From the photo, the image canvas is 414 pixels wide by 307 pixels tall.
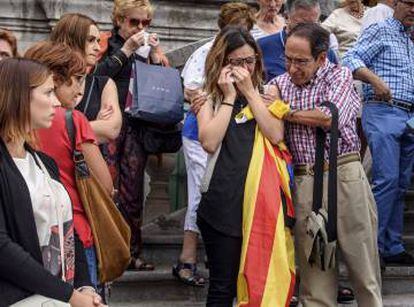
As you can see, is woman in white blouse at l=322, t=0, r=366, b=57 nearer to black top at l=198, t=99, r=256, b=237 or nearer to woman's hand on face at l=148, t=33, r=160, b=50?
woman's hand on face at l=148, t=33, r=160, b=50

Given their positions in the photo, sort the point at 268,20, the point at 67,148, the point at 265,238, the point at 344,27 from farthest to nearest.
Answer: the point at 344,27 < the point at 268,20 < the point at 265,238 < the point at 67,148

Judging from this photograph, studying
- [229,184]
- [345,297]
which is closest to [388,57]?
[345,297]

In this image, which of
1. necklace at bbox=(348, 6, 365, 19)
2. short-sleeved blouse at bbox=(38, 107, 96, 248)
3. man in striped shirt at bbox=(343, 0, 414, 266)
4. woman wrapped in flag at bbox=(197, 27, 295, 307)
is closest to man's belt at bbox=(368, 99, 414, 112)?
man in striped shirt at bbox=(343, 0, 414, 266)

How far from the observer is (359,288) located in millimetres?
4898

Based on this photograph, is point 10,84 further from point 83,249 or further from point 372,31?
point 372,31

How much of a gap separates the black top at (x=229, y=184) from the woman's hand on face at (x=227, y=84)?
0.15 m

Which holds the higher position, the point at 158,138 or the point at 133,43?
the point at 133,43

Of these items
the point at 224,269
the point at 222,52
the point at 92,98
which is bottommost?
the point at 224,269

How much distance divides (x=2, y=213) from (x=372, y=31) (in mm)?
3586

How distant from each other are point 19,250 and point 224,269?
1.68 metres

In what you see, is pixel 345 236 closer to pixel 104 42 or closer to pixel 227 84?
pixel 227 84

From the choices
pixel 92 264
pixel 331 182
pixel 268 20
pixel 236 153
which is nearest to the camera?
pixel 92 264

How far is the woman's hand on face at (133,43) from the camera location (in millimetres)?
5621

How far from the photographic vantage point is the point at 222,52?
4.85 meters
